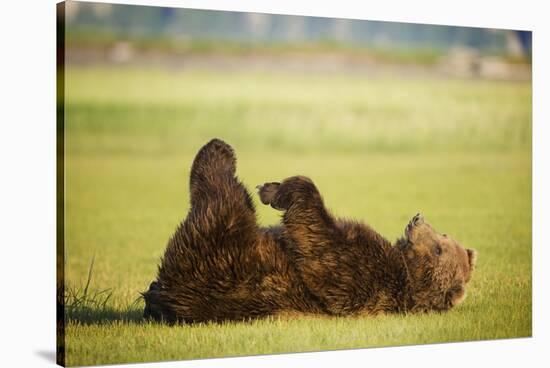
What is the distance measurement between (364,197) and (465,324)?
260cm

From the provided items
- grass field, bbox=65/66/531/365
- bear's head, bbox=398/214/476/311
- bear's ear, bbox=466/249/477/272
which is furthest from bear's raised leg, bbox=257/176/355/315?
bear's ear, bbox=466/249/477/272

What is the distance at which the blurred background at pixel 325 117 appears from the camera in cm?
863

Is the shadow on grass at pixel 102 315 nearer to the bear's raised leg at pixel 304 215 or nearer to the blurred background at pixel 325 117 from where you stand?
the blurred background at pixel 325 117

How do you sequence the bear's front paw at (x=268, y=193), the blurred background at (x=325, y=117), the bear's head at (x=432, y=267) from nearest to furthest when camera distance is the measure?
the bear's front paw at (x=268, y=193) → the bear's head at (x=432, y=267) → the blurred background at (x=325, y=117)

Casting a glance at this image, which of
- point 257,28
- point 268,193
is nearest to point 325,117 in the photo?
point 257,28

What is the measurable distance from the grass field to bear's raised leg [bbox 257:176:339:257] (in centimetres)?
26

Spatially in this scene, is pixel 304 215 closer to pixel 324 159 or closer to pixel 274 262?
pixel 274 262

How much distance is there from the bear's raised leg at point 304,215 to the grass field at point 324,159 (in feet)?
0.85

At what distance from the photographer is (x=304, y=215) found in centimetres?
786

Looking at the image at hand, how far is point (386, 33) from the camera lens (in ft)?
30.0

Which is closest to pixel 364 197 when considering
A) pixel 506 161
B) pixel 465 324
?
pixel 506 161

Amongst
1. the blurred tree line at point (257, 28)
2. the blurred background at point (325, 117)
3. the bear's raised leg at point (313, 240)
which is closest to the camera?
the bear's raised leg at point (313, 240)

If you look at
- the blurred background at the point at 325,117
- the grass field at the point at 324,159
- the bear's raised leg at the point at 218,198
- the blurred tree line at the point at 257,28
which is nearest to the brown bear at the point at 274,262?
the bear's raised leg at the point at 218,198

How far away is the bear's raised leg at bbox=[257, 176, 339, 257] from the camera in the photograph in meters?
7.85
